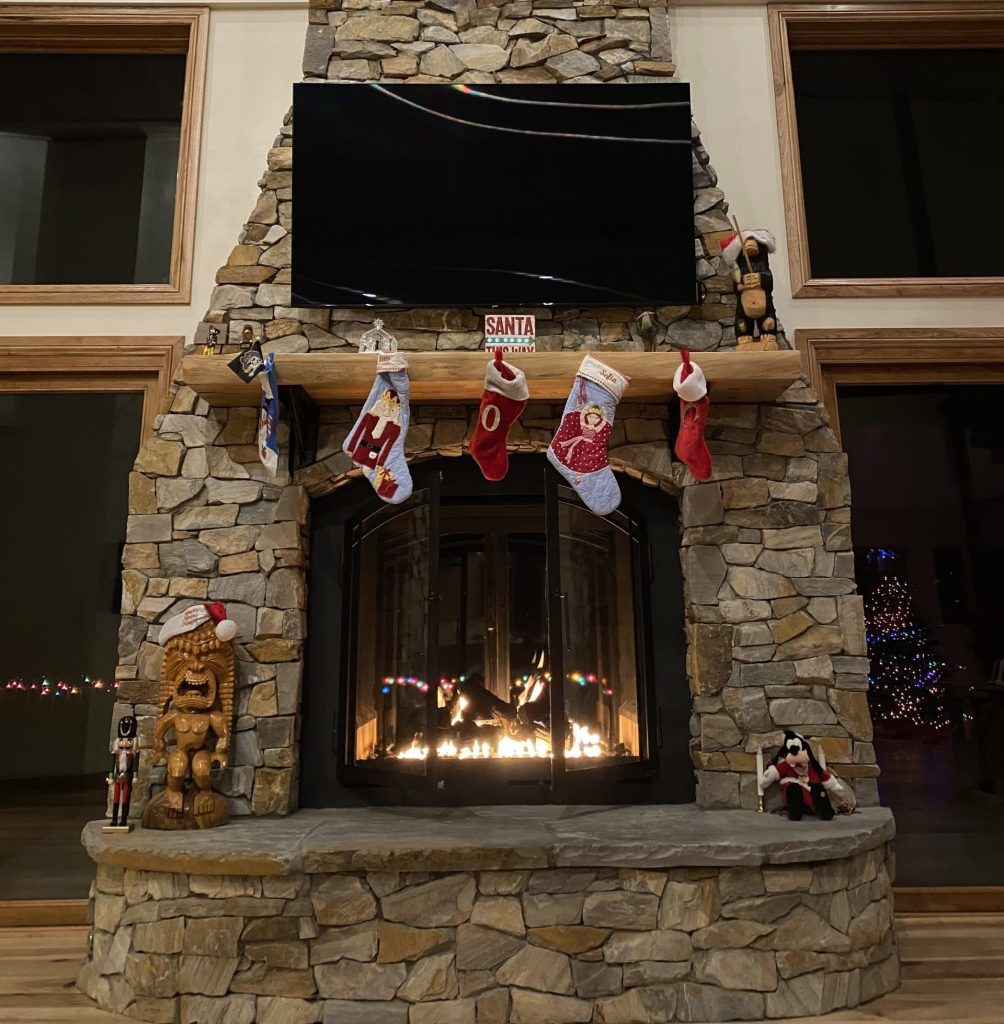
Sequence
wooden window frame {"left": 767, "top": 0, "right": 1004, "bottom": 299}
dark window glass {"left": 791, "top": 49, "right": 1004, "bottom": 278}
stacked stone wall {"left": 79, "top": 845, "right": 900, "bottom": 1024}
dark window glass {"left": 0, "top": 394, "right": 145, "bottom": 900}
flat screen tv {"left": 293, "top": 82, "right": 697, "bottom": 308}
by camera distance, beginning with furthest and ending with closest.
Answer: dark window glass {"left": 791, "top": 49, "right": 1004, "bottom": 278} < wooden window frame {"left": 767, "top": 0, "right": 1004, "bottom": 299} < dark window glass {"left": 0, "top": 394, "right": 145, "bottom": 900} < flat screen tv {"left": 293, "top": 82, "right": 697, "bottom": 308} < stacked stone wall {"left": 79, "top": 845, "right": 900, "bottom": 1024}

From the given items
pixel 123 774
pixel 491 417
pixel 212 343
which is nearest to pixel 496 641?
pixel 491 417

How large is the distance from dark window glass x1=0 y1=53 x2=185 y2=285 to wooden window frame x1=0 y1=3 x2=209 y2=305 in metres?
0.07

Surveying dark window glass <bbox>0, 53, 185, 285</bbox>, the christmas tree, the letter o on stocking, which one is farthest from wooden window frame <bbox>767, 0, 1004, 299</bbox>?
dark window glass <bbox>0, 53, 185, 285</bbox>

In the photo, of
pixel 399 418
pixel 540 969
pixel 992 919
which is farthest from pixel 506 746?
pixel 992 919

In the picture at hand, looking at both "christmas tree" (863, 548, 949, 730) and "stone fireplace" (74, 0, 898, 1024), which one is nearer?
"stone fireplace" (74, 0, 898, 1024)

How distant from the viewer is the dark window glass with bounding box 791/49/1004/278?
4281 millimetres

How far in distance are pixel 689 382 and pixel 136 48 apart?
140 inches

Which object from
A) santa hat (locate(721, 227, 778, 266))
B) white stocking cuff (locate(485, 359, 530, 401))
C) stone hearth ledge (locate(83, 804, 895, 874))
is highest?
santa hat (locate(721, 227, 778, 266))

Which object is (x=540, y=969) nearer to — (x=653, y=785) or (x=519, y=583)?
(x=653, y=785)

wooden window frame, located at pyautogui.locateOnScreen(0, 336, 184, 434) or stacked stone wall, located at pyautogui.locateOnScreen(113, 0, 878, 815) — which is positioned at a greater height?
wooden window frame, located at pyautogui.locateOnScreen(0, 336, 184, 434)

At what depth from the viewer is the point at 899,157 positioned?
4414mm

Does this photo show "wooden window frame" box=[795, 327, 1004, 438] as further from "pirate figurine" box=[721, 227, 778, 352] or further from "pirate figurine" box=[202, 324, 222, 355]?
"pirate figurine" box=[202, 324, 222, 355]

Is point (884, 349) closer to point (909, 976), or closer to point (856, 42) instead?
point (856, 42)

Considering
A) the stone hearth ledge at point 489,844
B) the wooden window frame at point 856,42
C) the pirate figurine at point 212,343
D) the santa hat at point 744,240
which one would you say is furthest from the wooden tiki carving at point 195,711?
the wooden window frame at point 856,42
